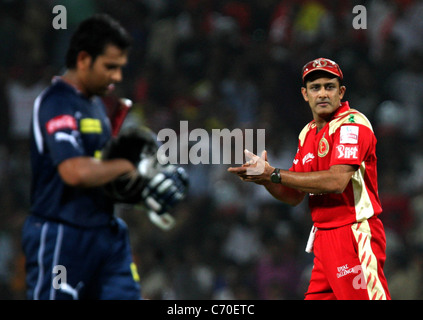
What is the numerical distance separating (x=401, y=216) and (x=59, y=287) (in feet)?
14.8

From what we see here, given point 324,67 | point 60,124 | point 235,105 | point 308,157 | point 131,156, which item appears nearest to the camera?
point 60,124

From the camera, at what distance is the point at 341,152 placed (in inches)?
136

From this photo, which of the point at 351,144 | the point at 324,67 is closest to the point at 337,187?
the point at 351,144

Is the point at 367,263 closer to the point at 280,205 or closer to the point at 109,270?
the point at 109,270

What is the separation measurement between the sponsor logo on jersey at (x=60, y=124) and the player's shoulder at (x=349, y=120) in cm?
145

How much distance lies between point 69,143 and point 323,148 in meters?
1.42

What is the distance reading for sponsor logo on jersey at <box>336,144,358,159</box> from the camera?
343 centimetres

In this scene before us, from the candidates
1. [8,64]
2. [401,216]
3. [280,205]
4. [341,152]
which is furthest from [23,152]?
[341,152]

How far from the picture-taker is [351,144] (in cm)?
345

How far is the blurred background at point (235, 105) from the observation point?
6.80m

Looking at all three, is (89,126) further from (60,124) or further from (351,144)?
(351,144)
